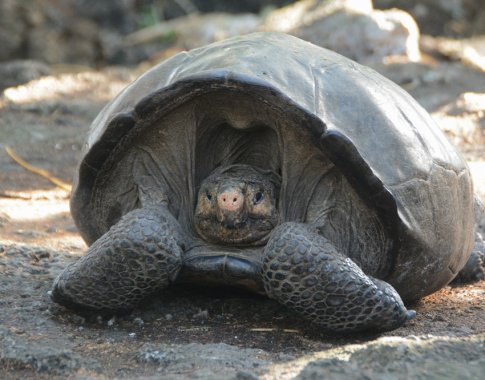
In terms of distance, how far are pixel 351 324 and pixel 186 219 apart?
2.50 ft

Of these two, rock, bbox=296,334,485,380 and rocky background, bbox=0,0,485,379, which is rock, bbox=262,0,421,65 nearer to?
rocky background, bbox=0,0,485,379

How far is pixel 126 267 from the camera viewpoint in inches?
122

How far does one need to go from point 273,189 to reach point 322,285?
532mm

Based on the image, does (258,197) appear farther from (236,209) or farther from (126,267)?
(126,267)

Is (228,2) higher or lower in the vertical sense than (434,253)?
higher

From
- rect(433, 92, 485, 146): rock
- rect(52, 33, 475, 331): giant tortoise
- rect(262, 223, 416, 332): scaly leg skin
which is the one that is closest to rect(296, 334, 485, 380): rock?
rect(262, 223, 416, 332): scaly leg skin

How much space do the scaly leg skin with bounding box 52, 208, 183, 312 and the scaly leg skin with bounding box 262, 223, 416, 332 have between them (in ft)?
1.17

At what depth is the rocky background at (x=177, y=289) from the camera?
268cm

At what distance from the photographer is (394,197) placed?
3.16 m

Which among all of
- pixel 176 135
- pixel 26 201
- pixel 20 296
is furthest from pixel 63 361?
pixel 26 201

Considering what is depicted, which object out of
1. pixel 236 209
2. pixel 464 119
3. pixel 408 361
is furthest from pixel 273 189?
pixel 464 119

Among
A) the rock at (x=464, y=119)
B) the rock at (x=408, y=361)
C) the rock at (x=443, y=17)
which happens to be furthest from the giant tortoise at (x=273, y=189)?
the rock at (x=443, y=17)

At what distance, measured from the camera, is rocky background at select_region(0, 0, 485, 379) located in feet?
8.78

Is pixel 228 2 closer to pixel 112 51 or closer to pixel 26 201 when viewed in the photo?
pixel 112 51
